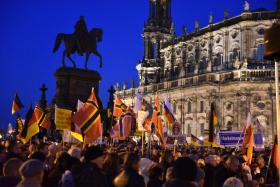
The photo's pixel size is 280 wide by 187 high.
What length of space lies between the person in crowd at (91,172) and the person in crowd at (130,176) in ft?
0.73

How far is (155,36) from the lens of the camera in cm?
7581

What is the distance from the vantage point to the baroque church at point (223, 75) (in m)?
54.6

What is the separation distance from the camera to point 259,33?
58.8 m

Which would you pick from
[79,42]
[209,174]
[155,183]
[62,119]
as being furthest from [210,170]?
[79,42]

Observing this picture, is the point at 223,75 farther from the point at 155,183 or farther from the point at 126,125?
the point at 155,183

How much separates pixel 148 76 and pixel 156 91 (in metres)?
9.31

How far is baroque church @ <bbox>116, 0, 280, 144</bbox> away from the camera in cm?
5462

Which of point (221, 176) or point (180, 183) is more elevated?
point (180, 183)

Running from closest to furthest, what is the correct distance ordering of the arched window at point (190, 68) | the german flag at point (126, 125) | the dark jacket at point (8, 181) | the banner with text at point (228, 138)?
the dark jacket at point (8, 181), the banner with text at point (228, 138), the german flag at point (126, 125), the arched window at point (190, 68)

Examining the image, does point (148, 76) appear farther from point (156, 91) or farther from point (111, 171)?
point (111, 171)

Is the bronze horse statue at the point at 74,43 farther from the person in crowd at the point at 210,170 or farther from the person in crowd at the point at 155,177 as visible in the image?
the person in crowd at the point at 155,177

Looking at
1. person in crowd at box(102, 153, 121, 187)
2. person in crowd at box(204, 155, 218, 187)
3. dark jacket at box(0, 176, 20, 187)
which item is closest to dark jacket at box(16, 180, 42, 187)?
dark jacket at box(0, 176, 20, 187)

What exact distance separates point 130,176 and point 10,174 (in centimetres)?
169

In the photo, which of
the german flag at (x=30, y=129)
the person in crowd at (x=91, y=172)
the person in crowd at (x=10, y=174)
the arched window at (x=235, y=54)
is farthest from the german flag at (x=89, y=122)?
the arched window at (x=235, y=54)
